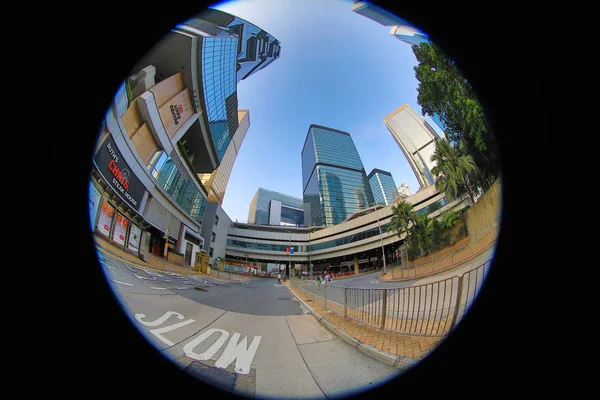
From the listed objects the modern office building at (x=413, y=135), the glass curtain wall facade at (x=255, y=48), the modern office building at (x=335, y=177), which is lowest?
the modern office building at (x=413, y=135)

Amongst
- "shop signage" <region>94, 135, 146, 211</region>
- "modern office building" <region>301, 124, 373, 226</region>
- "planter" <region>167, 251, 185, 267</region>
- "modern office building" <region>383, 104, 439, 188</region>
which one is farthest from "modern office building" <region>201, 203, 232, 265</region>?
"modern office building" <region>301, 124, 373, 226</region>

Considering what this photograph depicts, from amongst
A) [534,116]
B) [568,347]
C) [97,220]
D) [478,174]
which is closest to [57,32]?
[97,220]

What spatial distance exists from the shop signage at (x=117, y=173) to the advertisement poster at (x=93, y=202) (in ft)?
0.85

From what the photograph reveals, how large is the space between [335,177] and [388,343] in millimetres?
51646

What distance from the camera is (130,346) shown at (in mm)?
1545

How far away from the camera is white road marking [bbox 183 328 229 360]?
221 cm

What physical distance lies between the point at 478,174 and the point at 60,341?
7306 mm

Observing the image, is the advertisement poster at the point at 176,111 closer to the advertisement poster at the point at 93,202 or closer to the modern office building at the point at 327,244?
the advertisement poster at the point at 93,202

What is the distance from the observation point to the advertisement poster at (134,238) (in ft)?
9.29

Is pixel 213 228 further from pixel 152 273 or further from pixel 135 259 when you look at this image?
pixel 135 259

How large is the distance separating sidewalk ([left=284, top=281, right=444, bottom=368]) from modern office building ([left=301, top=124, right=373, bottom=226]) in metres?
48.3

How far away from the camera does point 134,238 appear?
289cm

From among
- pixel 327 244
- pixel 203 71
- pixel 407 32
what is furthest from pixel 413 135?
pixel 327 244

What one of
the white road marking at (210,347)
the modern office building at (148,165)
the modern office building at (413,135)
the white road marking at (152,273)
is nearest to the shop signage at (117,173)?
the modern office building at (148,165)
